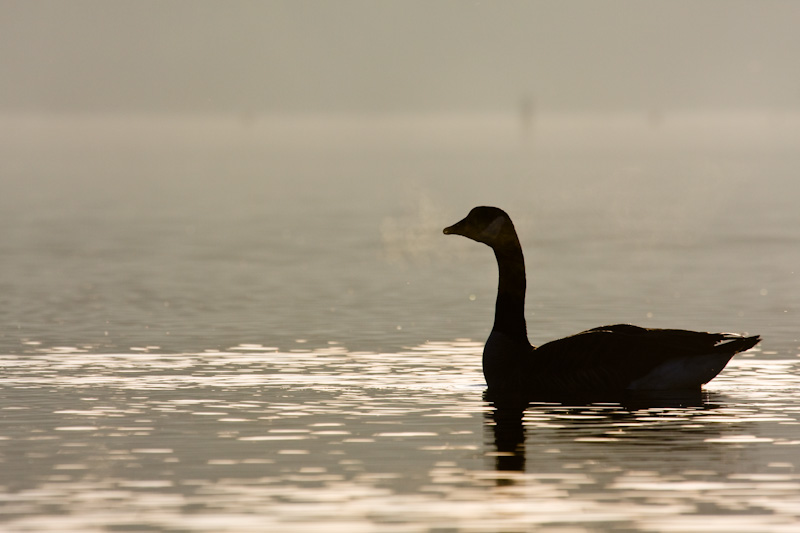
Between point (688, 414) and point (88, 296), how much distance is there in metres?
18.5

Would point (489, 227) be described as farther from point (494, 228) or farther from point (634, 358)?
point (634, 358)

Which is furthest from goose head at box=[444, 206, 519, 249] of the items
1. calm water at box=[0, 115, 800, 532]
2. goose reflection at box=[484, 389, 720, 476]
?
goose reflection at box=[484, 389, 720, 476]

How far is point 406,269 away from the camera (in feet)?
154

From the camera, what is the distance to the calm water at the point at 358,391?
16953 mm

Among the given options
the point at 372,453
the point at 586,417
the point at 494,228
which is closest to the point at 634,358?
the point at 586,417

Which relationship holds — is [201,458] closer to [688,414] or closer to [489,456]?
[489,456]

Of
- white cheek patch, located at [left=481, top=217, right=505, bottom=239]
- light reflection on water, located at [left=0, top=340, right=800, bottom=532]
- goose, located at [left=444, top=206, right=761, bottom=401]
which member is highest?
white cheek patch, located at [left=481, top=217, right=505, bottom=239]

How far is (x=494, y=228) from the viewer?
25.1m

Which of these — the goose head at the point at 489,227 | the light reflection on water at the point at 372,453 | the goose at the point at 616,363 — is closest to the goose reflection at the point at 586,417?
the light reflection on water at the point at 372,453

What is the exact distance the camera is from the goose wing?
23.2 m

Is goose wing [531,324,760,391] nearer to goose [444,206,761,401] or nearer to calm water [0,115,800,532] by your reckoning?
goose [444,206,761,401]

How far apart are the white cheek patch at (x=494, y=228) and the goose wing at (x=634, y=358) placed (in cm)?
229

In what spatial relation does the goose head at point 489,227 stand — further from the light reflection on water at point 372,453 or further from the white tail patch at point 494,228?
the light reflection on water at point 372,453

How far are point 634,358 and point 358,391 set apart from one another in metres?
3.37
